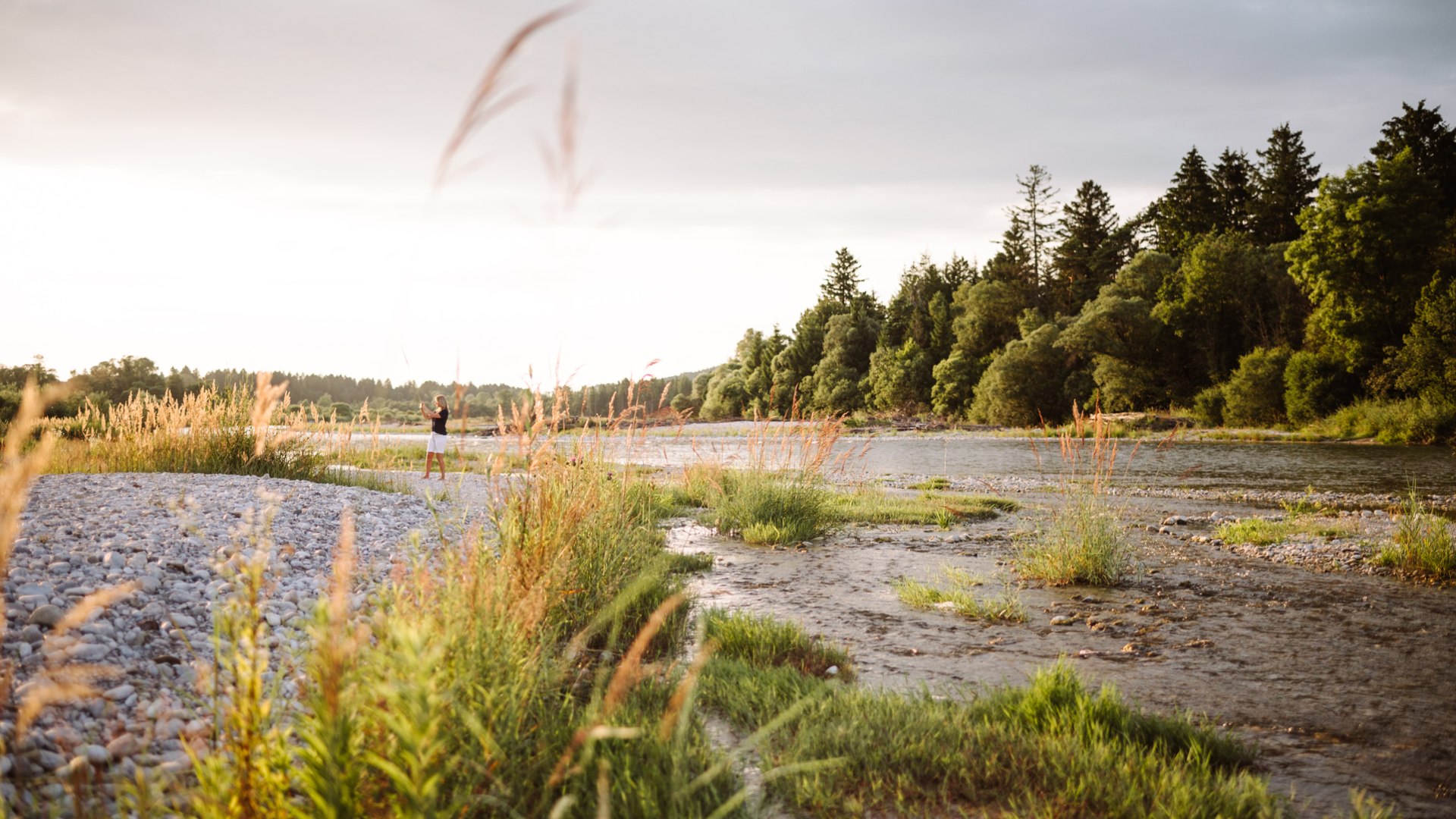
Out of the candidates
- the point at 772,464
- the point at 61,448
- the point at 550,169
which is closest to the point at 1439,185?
the point at 772,464

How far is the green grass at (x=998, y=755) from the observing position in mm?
2561

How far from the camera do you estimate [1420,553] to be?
631 centimetres

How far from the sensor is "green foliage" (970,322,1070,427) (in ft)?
134

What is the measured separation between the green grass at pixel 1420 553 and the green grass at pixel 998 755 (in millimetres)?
4751

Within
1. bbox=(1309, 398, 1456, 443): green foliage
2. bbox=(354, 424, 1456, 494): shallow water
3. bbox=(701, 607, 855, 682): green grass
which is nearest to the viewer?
bbox=(701, 607, 855, 682): green grass

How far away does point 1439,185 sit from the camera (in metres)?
32.1

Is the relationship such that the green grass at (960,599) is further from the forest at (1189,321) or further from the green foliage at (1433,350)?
the green foliage at (1433,350)

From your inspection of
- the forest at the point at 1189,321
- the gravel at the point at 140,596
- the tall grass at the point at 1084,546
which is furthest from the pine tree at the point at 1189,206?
the gravel at the point at 140,596

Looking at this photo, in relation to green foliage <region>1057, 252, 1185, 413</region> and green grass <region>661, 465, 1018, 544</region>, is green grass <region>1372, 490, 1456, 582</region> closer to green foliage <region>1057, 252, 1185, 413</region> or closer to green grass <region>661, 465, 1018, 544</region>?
green grass <region>661, 465, 1018, 544</region>

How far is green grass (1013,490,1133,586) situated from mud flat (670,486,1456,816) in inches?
6.6

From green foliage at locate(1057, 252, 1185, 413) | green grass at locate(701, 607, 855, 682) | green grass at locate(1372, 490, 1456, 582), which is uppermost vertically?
green foliage at locate(1057, 252, 1185, 413)

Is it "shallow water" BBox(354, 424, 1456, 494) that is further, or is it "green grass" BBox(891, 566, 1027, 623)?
"shallow water" BBox(354, 424, 1456, 494)

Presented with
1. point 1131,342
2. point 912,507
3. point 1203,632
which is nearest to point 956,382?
point 1131,342

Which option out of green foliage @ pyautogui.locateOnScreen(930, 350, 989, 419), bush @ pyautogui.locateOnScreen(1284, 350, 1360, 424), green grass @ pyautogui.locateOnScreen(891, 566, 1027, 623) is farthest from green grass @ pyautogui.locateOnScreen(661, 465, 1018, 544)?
green foliage @ pyautogui.locateOnScreen(930, 350, 989, 419)
